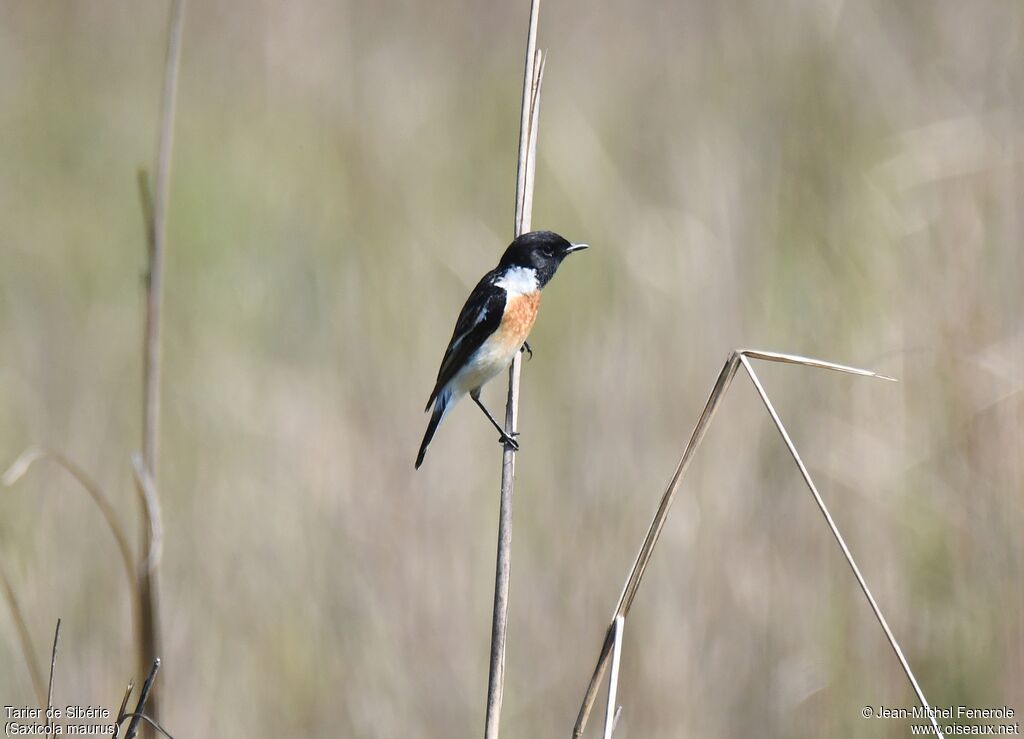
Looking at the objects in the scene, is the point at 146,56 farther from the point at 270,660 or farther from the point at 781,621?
the point at 781,621

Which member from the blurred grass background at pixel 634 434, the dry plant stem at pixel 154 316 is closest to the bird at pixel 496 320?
the blurred grass background at pixel 634 434

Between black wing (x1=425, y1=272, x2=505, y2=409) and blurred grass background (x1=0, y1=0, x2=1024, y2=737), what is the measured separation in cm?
80

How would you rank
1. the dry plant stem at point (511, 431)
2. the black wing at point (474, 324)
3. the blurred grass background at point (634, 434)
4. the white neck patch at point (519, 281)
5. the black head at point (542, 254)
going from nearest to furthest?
1. the dry plant stem at point (511, 431)
2. the black head at point (542, 254)
3. the white neck patch at point (519, 281)
4. the black wing at point (474, 324)
5. the blurred grass background at point (634, 434)

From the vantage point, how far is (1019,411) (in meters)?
3.75

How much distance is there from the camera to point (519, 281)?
3471 millimetres

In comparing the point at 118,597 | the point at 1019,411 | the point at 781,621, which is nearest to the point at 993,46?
the point at 1019,411

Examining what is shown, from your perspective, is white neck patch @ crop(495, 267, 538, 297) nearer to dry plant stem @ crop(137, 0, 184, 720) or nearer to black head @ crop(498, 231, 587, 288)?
black head @ crop(498, 231, 587, 288)

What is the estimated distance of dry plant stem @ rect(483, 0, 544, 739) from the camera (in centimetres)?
221

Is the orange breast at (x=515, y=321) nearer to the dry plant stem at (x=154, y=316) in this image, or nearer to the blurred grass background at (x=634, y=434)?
the blurred grass background at (x=634, y=434)

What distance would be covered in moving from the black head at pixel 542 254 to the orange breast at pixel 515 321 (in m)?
0.08

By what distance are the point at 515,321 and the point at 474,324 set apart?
141 mm

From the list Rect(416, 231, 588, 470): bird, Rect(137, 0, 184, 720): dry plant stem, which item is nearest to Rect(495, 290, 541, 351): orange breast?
Rect(416, 231, 588, 470): bird

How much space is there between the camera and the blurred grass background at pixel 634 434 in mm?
3789

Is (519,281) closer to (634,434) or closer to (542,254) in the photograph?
(542,254)
